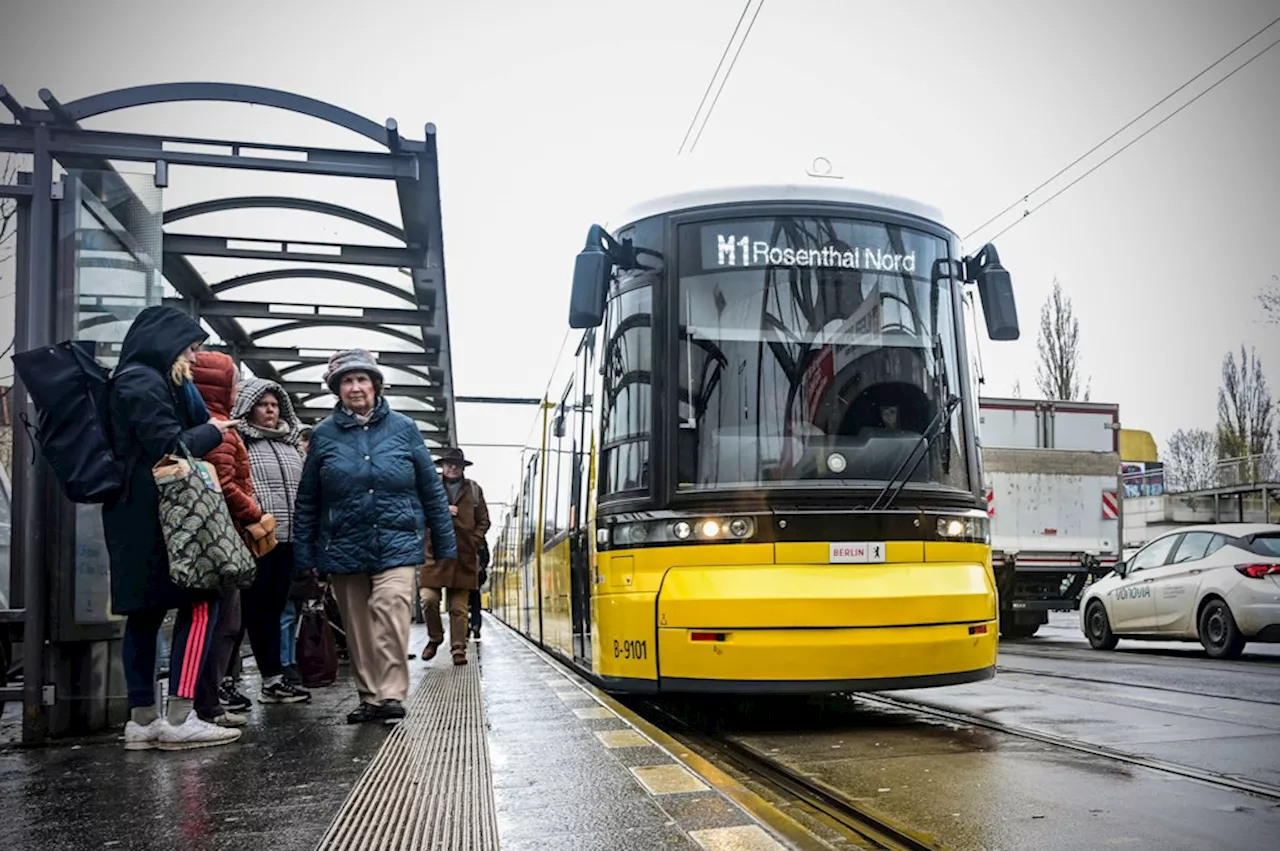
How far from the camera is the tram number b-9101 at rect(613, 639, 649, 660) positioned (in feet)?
22.4

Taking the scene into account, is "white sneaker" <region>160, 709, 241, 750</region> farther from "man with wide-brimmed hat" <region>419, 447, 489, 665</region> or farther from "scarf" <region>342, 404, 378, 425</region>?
"man with wide-brimmed hat" <region>419, 447, 489, 665</region>

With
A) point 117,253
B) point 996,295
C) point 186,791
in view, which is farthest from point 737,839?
point 117,253

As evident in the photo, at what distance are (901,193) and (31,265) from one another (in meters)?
4.84

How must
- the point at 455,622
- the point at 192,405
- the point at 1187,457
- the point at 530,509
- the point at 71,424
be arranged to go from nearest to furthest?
1. the point at 71,424
2. the point at 192,405
3. the point at 455,622
4. the point at 530,509
5. the point at 1187,457

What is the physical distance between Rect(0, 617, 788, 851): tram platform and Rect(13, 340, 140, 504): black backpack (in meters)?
1.22

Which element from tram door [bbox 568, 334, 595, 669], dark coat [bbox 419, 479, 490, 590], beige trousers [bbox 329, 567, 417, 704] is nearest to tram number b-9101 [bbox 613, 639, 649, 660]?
tram door [bbox 568, 334, 595, 669]

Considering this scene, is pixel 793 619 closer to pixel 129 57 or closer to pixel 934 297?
pixel 934 297

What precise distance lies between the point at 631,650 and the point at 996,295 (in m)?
3.08

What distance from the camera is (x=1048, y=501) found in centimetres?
1841

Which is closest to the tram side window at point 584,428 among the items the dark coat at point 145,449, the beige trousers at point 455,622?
the beige trousers at point 455,622

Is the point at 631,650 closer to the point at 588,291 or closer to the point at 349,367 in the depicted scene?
the point at 588,291

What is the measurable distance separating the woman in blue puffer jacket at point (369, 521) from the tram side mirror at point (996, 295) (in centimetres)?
346

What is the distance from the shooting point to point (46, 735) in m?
6.17

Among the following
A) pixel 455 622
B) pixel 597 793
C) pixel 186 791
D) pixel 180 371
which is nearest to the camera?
pixel 597 793
